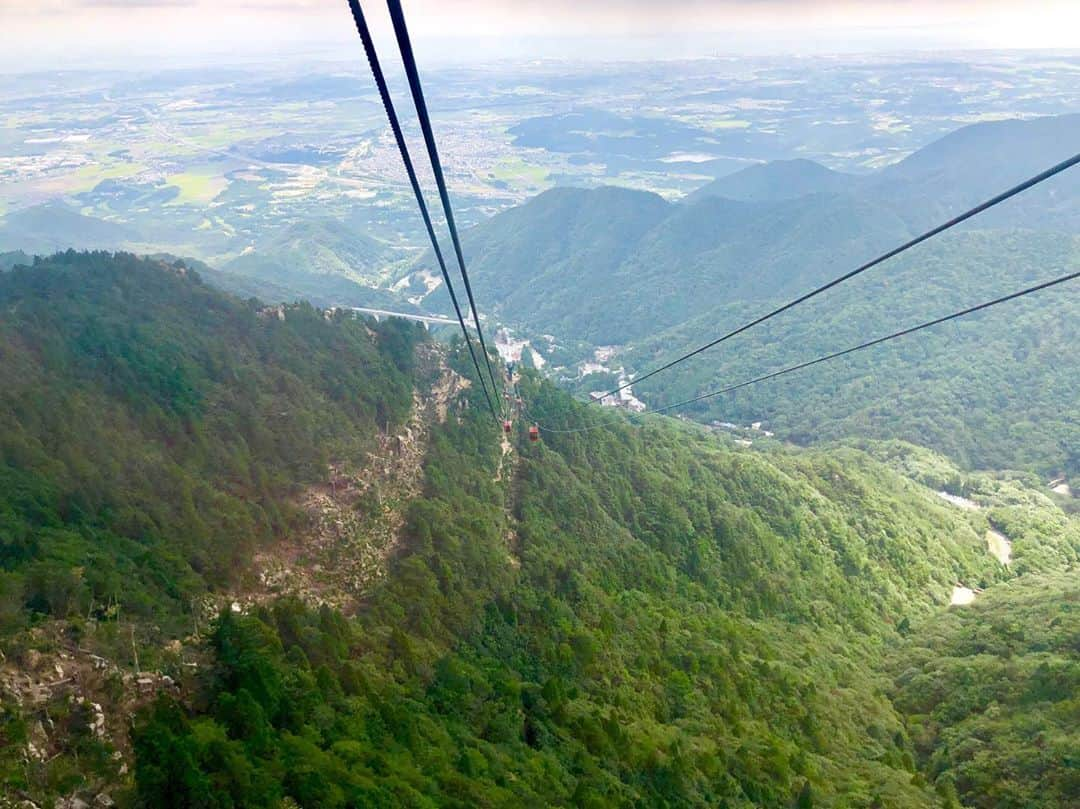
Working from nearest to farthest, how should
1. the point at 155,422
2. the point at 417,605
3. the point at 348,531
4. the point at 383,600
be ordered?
the point at 383,600, the point at 417,605, the point at 155,422, the point at 348,531

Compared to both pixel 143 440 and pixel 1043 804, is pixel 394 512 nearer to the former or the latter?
Answer: pixel 143 440

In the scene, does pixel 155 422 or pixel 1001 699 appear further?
pixel 1001 699

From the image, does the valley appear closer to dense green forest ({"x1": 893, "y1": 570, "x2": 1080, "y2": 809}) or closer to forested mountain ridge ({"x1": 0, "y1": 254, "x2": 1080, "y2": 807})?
forested mountain ridge ({"x1": 0, "y1": 254, "x2": 1080, "y2": 807})

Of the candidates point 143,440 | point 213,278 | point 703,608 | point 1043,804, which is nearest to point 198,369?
point 143,440

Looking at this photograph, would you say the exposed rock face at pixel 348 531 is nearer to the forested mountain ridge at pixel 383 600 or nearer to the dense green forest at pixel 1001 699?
the forested mountain ridge at pixel 383 600

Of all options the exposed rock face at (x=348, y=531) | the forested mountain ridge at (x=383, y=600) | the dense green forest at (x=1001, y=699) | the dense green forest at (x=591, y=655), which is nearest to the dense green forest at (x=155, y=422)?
the forested mountain ridge at (x=383, y=600)

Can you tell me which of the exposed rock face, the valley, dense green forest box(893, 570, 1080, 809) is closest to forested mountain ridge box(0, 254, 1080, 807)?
the valley

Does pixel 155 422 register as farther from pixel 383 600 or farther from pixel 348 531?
pixel 383 600

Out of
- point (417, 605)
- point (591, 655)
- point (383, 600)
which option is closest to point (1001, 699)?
point (591, 655)
